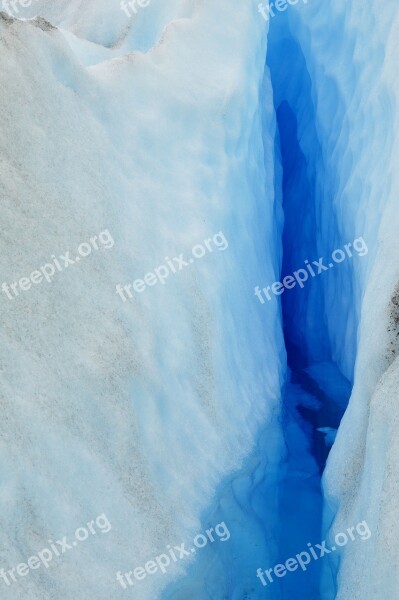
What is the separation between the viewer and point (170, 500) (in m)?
3.98

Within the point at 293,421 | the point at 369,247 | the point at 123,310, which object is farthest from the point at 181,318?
the point at 293,421

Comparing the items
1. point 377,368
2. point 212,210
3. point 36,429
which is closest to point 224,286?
point 212,210

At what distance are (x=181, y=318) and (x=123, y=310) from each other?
2.10ft

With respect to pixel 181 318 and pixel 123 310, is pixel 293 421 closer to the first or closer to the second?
pixel 181 318

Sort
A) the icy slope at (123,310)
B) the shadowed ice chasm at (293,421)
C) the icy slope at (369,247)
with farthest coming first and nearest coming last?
the shadowed ice chasm at (293,421) < the icy slope at (369,247) < the icy slope at (123,310)

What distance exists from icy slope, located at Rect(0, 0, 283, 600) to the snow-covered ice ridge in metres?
0.01

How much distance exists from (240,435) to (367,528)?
1404 mm

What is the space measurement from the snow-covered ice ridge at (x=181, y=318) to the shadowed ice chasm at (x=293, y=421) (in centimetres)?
3

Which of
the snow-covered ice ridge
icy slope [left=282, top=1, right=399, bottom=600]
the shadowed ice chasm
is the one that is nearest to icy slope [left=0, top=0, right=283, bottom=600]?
the snow-covered ice ridge

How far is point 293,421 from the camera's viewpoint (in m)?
5.93

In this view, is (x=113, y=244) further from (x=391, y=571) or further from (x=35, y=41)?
(x=391, y=571)

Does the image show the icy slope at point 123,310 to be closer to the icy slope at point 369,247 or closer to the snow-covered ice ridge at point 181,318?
the snow-covered ice ridge at point 181,318

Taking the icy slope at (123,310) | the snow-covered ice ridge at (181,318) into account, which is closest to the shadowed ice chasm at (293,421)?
the snow-covered ice ridge at (181,318)

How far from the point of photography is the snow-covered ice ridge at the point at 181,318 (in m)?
3.44
